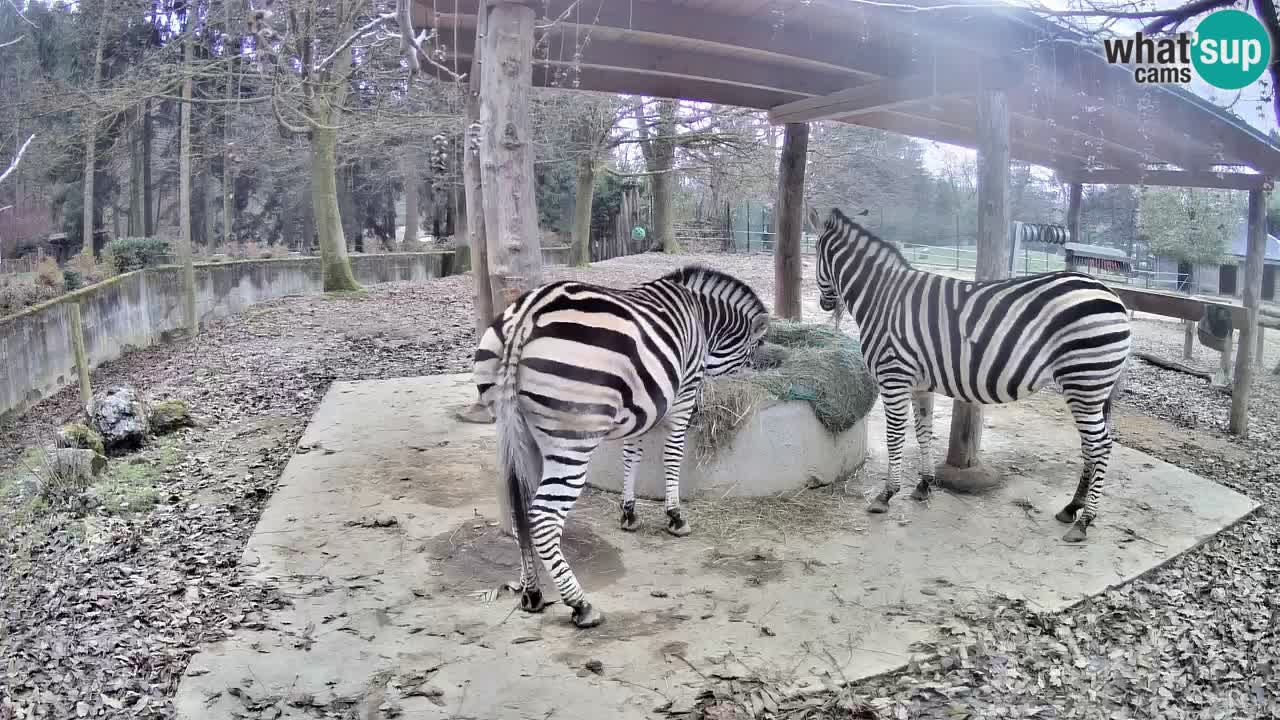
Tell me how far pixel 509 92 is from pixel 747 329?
2.40m

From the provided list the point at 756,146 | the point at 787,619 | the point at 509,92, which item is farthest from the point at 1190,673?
the point at 756,146

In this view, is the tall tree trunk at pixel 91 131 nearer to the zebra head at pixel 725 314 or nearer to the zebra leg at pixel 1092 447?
the zebra head at pixel 725 314

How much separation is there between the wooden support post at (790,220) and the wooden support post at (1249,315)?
4.20 meters

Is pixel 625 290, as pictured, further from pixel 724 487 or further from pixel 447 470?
pixel 447 470

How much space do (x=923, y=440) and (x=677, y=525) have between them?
206 centimetres

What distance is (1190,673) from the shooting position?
148 inches

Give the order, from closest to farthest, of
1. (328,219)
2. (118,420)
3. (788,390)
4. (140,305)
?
1. (788,390)
2. (118,420)
3. (140,305)
4. (328,219)

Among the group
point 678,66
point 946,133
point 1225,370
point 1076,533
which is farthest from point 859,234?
point 1225,370

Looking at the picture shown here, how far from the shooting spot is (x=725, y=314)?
5.83 meters

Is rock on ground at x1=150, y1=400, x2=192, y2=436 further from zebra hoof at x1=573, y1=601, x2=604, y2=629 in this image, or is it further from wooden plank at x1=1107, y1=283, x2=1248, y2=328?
wooden plank at x1=1107, y1=283, x2=1248, y2=328

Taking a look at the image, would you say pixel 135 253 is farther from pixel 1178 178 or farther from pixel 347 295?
pixel 1178 178

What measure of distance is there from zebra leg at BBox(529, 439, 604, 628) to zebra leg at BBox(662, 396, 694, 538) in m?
1.37

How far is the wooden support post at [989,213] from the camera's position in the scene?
6.27m

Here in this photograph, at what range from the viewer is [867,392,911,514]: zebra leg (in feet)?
19.0
